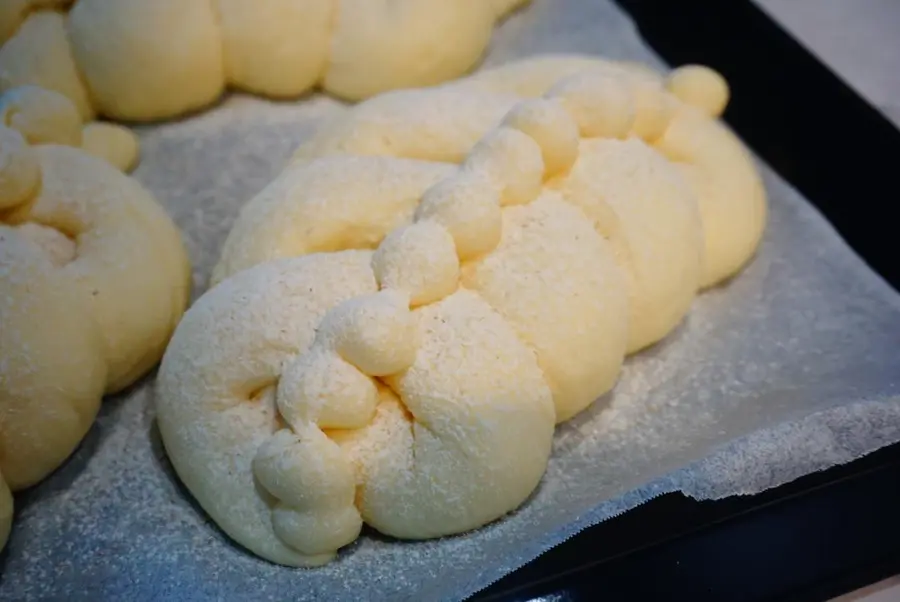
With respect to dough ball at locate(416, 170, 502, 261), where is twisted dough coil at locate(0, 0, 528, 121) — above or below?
below

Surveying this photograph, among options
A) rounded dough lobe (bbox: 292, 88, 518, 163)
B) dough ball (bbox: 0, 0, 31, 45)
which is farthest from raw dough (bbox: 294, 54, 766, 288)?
dough ball (bbox: 0, 0, 31, 45)

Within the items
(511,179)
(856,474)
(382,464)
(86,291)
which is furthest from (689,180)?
(86,291)

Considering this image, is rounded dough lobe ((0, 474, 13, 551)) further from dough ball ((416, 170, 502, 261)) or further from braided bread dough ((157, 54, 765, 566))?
→ dough ball ((416, 170, 502, 261))

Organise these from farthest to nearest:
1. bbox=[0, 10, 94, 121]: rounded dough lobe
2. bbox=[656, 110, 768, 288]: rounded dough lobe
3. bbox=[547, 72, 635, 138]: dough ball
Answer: bbox=[0, 10, 94, 121]: rounded dough lobe
bbox=[656, 110, 768, 288]: rounded dough lobe
bbox=[547, 72, 635, 138]: dough ball

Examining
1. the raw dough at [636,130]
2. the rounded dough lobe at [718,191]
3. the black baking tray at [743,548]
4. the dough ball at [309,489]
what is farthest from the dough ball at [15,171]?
the rounded dough lobe at [718,191]

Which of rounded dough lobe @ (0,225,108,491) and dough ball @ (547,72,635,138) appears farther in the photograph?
dough ball @ (547,72,635,138)

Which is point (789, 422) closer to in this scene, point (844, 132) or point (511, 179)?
point (511, 179)

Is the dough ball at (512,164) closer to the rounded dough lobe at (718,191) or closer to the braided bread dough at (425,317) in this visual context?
the braided bread dough at (425,317)

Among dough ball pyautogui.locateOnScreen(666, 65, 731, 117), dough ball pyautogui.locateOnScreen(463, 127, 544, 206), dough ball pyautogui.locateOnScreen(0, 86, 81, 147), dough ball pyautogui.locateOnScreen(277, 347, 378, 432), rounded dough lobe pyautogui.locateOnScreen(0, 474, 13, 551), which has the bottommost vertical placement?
rounded dough lobe pyautogui.locateOnScreen(0, 474, 13, 551)
